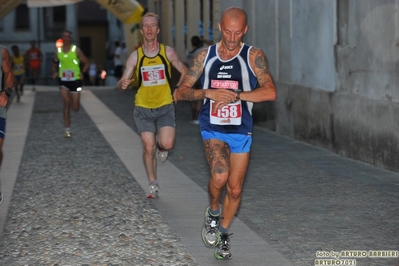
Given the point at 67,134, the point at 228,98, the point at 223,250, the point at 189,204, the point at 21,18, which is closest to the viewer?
the point at 228,98

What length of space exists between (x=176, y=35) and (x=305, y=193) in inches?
1014

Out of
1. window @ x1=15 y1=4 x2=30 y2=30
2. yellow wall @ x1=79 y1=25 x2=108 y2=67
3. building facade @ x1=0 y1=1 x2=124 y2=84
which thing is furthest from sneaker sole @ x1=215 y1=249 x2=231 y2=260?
yellow wall @ x1=79 y1=25 x2=108 y2=67

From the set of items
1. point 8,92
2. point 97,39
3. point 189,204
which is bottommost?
point 97,39

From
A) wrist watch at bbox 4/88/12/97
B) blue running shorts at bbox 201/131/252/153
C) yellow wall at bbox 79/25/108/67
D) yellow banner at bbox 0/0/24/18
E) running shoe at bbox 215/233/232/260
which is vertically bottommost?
yellow wall at bbox 79/25/108/67

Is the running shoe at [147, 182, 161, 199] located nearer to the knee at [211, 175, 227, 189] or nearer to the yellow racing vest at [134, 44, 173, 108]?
the yellow racing vest at [134, 44, 173, 108]

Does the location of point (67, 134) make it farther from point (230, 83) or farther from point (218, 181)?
point (230, 83)

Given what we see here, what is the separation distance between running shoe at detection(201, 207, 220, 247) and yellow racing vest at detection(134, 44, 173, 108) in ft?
10.5

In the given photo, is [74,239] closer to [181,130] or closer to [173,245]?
[173,245]

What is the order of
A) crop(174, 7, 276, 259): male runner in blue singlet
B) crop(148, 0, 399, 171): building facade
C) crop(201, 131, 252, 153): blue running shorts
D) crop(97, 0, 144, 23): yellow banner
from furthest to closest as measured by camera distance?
crop(97, 0, 144, 23): yellow banner, crop(148, 0, 399, 171): building facade, crop(201, 131, 252, 153): blue running shorts, crop(174, 7, 276, 259): male runner in blue singlet

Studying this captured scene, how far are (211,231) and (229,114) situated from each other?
86 centimetres

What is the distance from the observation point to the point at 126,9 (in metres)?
33.1

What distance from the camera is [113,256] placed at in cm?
727

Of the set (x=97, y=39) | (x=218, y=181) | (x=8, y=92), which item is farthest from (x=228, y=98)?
(x=97, y=39)

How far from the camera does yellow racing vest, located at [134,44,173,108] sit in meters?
10.3
